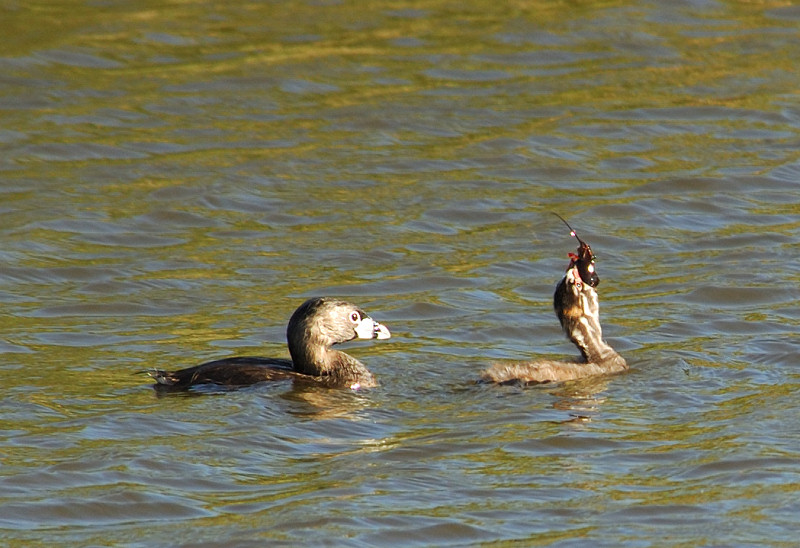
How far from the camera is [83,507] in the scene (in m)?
8.32

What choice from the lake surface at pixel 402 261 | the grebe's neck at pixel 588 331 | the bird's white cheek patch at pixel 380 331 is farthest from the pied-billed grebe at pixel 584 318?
the bird's white cheek patch at pixel 380 331

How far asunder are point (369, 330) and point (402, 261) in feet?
9.11

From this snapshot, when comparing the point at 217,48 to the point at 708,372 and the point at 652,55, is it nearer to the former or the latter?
the point at 652,55

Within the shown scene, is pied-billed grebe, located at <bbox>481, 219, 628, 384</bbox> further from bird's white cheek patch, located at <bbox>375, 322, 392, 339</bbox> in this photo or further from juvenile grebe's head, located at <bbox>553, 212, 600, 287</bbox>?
bird's white cheek patch, located at <bbox>375, 322, 392, 339</bbox>

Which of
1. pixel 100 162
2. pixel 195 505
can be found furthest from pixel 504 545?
pixel 100 162

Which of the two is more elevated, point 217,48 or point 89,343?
point 217,48

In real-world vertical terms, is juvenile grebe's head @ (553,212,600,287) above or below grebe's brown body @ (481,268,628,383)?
above

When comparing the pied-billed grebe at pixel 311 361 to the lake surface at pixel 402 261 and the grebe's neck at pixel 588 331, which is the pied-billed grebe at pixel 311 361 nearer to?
the lake surface at pixel 402 261

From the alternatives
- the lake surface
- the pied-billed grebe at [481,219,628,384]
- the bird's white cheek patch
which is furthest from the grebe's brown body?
the bird's white cheek patch

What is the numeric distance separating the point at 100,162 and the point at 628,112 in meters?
5.51

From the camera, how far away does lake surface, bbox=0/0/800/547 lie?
8445 mm

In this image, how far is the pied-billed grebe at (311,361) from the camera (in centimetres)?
1045

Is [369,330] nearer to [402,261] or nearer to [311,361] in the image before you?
[311,361]

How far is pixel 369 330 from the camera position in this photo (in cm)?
1117
